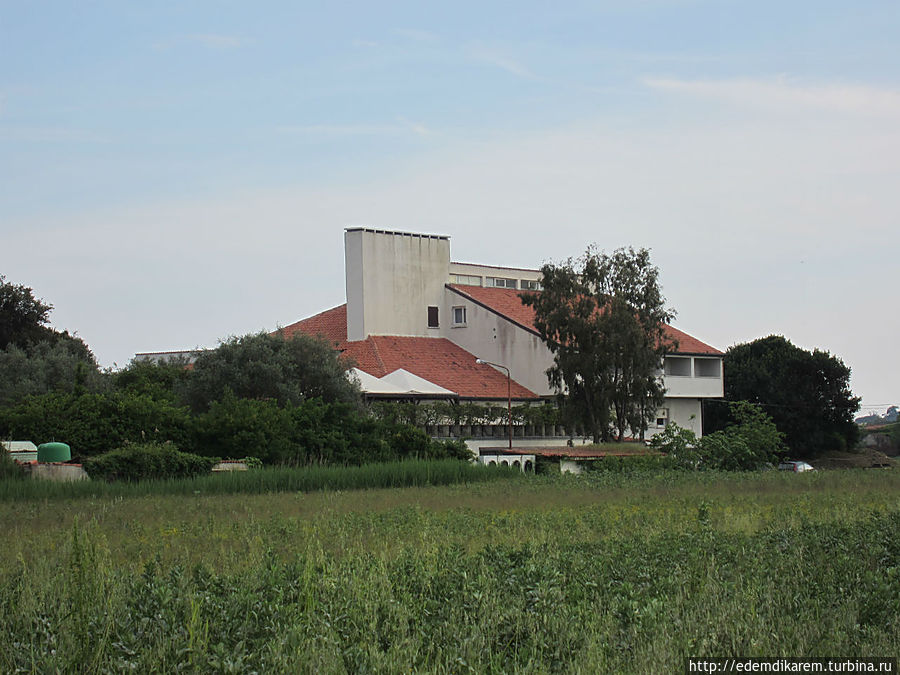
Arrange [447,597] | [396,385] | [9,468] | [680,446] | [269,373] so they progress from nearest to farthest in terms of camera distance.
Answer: [447,597]
[9,468]
[680,446]
[269,373]
[396,385]

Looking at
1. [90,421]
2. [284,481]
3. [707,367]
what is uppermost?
[707,367]

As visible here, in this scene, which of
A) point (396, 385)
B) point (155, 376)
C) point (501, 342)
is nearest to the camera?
point (396, 385)

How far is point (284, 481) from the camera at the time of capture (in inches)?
1077

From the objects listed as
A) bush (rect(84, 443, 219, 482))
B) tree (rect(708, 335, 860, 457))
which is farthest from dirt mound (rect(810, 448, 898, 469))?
bush (rect(84, 443, 219, 482))

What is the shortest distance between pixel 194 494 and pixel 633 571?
15859 millimetres

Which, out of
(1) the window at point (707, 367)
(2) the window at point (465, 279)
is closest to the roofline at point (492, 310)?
(2) the window at point (465, 279)

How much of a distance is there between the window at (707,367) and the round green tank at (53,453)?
148 feet

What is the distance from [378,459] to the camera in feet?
115

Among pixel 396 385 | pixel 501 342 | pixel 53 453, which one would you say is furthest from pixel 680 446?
pixel 53 453

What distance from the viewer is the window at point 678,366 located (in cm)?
6398

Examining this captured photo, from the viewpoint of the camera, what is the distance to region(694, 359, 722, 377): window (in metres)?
66.1

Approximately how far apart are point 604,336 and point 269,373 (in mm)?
14955

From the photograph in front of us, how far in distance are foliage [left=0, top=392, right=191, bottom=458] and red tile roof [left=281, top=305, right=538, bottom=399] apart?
838 inches

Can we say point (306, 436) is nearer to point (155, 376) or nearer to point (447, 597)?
point (155, 376)
